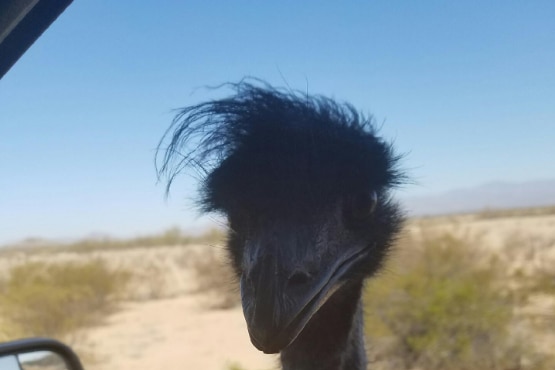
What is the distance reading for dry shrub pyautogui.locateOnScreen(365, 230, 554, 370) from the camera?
7.35 feet

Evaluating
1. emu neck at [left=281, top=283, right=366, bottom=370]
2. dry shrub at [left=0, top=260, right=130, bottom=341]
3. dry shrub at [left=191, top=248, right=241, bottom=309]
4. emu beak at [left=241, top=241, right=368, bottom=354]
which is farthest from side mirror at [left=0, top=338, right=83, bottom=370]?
emu beak at [left=241, top=241, right=368, bottom=354]

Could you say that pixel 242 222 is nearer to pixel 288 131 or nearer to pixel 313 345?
pixel 288 131

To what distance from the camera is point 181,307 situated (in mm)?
3066

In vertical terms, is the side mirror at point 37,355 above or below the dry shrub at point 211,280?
below

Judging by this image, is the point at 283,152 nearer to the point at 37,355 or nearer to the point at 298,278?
the point at 298,278

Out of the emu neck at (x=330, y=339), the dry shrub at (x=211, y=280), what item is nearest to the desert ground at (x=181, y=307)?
the dry shrub at (x=211, y=280)

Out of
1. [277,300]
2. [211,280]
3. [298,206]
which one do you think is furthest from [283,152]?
[211,280]

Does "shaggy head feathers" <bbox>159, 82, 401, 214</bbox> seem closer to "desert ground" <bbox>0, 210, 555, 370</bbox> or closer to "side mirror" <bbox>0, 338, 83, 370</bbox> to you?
"desert ground" <bbox>0, 210, 555, 370</bbox>

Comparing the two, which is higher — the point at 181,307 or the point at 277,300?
the point at 277,300

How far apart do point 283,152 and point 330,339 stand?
1.56 ft

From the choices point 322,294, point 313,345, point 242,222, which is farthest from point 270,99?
point 313,345

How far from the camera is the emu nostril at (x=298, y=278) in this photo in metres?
1.21

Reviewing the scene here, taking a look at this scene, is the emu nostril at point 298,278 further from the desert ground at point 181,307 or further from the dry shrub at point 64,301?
the dry shrub at point 64,301

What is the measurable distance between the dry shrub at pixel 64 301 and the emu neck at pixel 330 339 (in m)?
1.64
